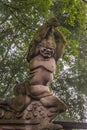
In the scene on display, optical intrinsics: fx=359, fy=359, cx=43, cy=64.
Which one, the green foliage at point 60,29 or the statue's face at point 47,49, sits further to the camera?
the green foliage at point 60,29

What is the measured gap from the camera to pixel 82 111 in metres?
20.7

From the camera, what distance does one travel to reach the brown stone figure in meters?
5.81

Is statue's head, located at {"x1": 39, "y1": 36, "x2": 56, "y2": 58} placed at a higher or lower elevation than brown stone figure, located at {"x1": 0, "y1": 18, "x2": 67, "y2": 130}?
higher

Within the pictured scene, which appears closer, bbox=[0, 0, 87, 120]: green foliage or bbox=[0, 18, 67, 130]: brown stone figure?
bbox=[0, 18, 67, 130]: brown stone figure

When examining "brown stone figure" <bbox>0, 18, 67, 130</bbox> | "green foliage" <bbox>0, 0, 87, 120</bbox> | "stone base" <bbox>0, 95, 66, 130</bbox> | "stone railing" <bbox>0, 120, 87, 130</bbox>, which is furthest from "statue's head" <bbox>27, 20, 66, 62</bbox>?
"green foliage" <bbox>0, 0, 87, 120</bbox>

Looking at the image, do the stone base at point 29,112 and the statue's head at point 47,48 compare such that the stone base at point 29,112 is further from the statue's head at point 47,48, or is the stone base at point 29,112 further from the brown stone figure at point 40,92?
the statue's head at point 47,48

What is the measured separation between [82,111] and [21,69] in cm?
501

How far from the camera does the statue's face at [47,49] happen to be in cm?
639

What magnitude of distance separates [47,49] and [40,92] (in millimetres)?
851

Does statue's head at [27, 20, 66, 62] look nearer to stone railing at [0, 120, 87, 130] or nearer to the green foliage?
stone railing at [0, 120, 87, 130]

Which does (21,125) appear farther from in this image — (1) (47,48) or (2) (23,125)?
(1) (47,48)

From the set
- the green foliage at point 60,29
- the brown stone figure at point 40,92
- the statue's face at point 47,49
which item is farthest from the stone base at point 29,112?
the green foliage at point 60,29

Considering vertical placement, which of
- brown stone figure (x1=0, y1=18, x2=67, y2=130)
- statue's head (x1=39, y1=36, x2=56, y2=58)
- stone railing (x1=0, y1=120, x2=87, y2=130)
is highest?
statue's head (x1=39, y1=36, x2=56, y2=58)

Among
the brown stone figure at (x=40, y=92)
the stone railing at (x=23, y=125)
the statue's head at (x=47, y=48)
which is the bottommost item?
the stone railing at (x=23, y=125)
